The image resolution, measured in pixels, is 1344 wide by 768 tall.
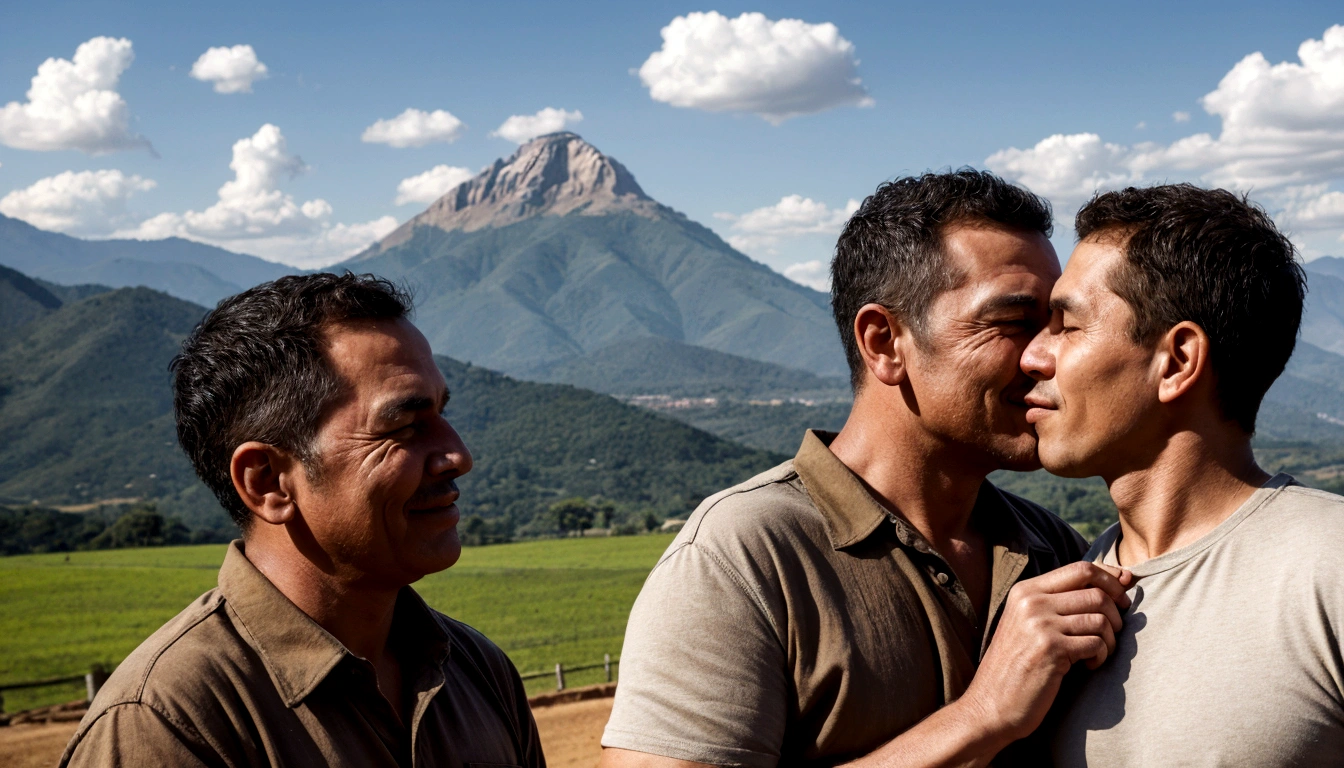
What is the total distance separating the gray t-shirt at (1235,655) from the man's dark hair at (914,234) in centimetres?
102

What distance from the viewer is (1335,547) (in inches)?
99.2

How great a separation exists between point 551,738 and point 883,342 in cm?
2201

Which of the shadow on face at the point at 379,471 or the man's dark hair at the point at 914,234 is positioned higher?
the man's dark hair at the point at 914,234

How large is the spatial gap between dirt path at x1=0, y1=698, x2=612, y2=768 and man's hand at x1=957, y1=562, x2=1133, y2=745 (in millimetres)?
17014

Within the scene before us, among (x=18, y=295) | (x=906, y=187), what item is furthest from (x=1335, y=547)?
(x=18, y=295)

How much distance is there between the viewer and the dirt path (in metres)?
20.5

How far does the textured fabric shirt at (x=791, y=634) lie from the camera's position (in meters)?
2.71

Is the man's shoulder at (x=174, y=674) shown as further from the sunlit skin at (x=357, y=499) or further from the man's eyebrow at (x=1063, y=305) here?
the man's eyebrow at (x=1063, y=305)

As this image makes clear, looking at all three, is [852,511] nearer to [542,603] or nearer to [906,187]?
[906,187]

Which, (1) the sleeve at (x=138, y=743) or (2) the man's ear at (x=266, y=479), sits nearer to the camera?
(1) the sleeve at (x=138, y=743)

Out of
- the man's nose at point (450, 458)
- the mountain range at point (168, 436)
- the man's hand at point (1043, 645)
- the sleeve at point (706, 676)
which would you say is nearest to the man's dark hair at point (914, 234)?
the man's hand at point (1043, 645)

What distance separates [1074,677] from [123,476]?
409 feet

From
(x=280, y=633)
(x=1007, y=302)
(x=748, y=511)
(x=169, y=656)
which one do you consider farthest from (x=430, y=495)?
(x=1007, y=302)

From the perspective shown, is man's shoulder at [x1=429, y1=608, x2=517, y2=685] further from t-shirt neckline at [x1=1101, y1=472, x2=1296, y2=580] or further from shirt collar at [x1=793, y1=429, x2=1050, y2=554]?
t-shirt neckline at [x1=1101, y1=472, x2=1296, y2=580]
